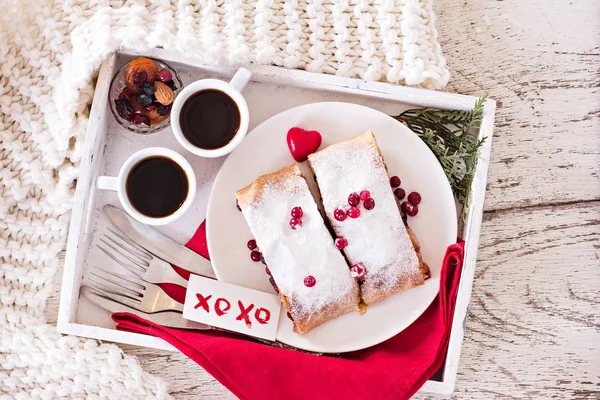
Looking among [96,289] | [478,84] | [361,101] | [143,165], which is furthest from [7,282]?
[478,84]

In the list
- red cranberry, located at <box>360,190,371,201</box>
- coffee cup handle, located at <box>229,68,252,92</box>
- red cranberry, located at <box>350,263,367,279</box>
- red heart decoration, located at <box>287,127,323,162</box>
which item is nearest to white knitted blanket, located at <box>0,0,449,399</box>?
coffee cup handle, located at <box>229,68,252,92</box>

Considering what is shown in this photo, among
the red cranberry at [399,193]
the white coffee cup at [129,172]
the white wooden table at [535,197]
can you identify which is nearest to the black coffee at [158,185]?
the white coffee cup at [129,172]

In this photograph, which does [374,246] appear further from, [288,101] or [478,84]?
[478,84]

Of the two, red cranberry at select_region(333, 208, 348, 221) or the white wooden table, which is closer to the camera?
red cranberry at select_region(333, 208, 348, 221)

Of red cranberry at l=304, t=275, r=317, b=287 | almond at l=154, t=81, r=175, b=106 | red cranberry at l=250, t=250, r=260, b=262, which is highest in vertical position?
almond at l=154, t=81, r=175, b=106

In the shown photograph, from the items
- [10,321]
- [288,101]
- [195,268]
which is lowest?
[10,321]

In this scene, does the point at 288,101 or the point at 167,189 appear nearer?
the point at 167,189

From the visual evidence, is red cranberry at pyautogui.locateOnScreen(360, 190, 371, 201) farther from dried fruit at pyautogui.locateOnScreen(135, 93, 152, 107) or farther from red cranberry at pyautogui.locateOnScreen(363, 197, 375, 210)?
dried fruit at pyautogui.locateOnScreen(135, 93, 152, 107)
